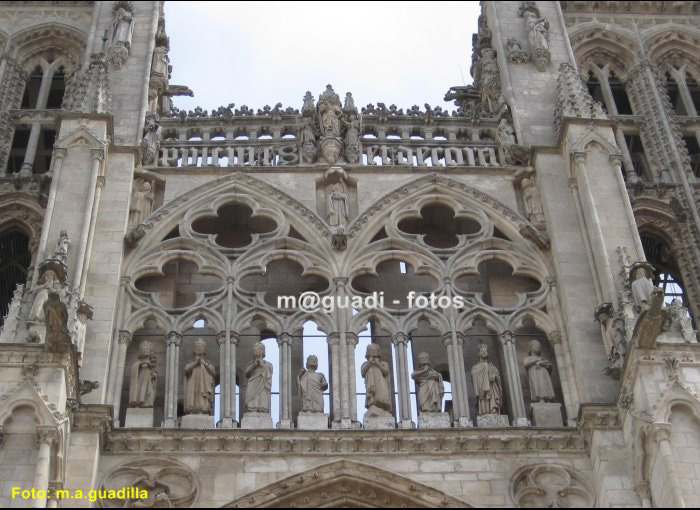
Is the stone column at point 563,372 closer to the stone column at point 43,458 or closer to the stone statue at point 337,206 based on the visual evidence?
the stone statue at point 337,206

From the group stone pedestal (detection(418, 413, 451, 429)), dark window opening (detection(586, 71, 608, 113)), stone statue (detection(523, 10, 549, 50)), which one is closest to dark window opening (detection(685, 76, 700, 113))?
dark window opening (detection(586, 71, 608, 113))

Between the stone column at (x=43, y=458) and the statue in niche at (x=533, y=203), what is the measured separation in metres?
8.87

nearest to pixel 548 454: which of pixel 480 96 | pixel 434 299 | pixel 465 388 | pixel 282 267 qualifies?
pixel 465 388

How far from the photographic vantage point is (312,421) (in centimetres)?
2150

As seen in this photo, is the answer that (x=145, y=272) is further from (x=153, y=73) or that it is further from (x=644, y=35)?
(x=644, y=35)

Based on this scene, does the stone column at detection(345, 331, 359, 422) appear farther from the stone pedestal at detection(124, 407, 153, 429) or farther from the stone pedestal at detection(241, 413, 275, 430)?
the stone pedestal at detection(124, 407, 153, 429)

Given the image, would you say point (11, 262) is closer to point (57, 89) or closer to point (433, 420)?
point (57, 89)

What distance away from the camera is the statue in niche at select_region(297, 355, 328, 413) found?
21.7 meters

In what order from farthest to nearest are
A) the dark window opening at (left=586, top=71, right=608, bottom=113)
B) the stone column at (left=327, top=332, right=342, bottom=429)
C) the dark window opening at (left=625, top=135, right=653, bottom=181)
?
1. the dark window opening at (left=586, top=71, right=608, bottom=113)
2. the dark window opening at (left=625, top=135, right=653, bottom=181)
3. the stone column at (left=327, top=332, right=342, bottom=429)

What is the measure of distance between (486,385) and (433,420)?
1.06m

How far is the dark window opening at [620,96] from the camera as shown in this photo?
31.0 meters

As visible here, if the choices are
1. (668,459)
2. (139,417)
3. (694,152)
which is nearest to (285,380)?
(139,417)

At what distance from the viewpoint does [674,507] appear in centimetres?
1875

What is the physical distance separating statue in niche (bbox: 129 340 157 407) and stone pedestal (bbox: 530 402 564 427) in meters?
5.29
